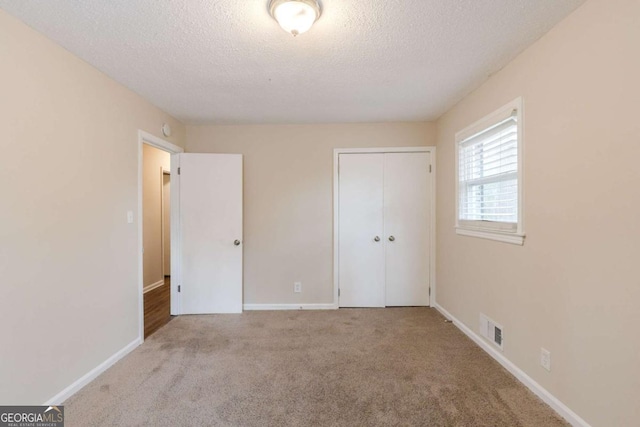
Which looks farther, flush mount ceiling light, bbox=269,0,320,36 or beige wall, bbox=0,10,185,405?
beige wall, bbox=0,10,185,405

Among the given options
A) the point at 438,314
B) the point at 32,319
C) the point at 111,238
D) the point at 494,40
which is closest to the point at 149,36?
the point at 111,238

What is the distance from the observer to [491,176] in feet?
7.81

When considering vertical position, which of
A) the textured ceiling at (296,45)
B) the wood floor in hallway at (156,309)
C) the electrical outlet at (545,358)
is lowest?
the wood floor in hallway at (156,309)

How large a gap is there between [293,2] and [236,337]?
9.00 ft

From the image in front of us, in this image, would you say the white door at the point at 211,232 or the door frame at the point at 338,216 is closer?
the white door at the point at 211,232

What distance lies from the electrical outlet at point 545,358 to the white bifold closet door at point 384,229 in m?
1.72

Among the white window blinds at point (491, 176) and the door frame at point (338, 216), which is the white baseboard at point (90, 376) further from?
the white window blinds at point (491, 176)

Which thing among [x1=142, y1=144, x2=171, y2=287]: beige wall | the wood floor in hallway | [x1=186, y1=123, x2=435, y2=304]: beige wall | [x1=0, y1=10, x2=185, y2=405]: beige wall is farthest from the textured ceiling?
the wood floor in hallway

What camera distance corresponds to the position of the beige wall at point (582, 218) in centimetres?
131

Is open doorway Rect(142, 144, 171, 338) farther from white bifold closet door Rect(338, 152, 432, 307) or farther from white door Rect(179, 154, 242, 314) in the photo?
white bifold closet door Rect(338, 152, 432, 307)

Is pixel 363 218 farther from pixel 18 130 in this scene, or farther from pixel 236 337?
pixel 18 130

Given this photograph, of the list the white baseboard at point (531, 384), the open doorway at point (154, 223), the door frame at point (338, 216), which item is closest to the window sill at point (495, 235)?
the door frame at point (338, 216)

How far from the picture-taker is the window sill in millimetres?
2003

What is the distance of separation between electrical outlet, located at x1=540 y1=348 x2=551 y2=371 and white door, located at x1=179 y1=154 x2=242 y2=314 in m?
2.90
